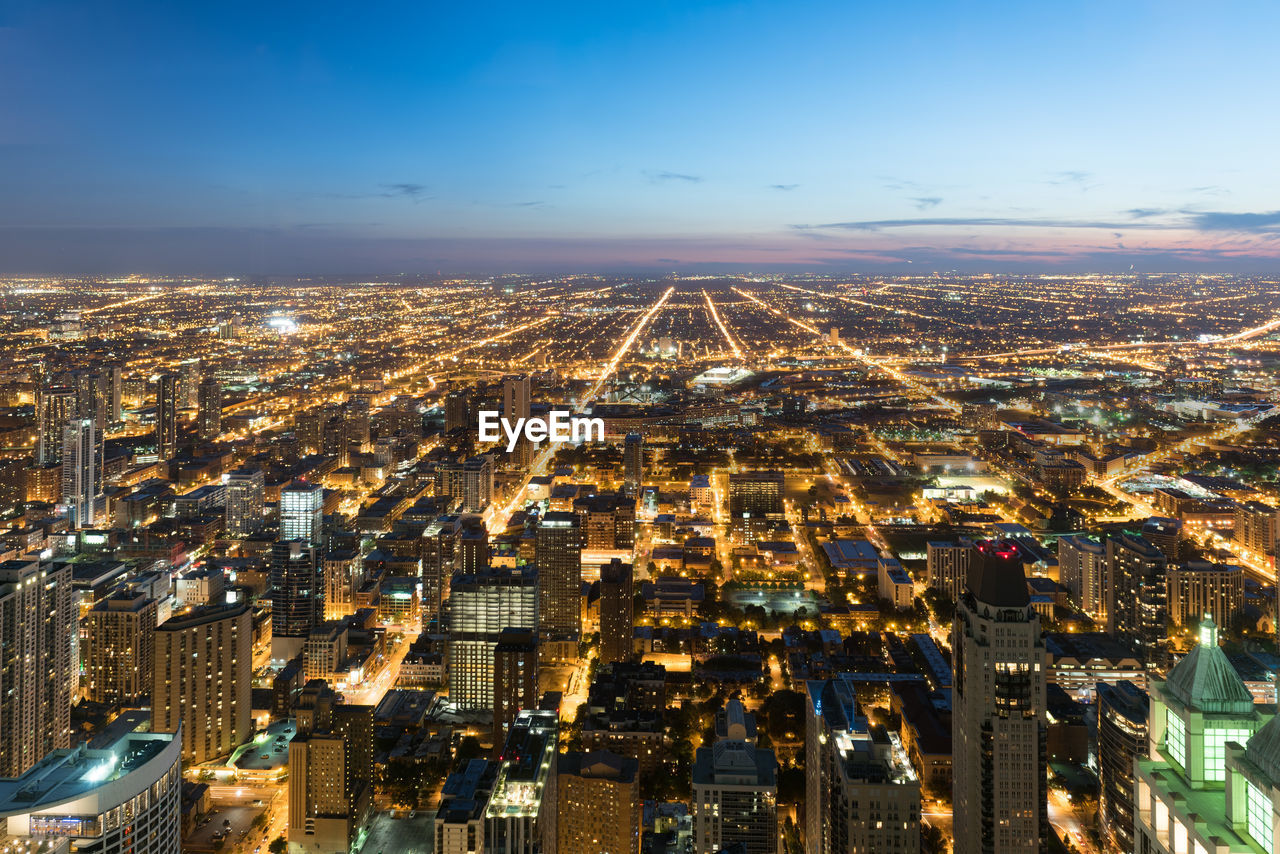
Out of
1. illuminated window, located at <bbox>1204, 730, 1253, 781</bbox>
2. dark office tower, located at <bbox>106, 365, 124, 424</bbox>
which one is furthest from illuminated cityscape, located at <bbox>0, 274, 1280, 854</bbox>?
dark office tower, located at <bbox>106, 365, 124, 424</bbox>

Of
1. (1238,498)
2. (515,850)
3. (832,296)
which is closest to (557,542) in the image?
(515,850)

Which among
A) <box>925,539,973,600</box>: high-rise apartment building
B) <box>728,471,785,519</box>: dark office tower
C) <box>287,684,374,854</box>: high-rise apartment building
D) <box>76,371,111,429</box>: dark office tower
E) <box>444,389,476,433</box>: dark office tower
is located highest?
<box>76,371,111,429</box>: dark office tower

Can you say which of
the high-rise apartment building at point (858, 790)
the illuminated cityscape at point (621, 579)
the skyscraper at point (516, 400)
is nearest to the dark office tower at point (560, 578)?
the illuminated cityscape at point (621, 579)

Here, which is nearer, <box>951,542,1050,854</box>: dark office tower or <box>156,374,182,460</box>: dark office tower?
<box>951,542,1050,854</box>: dark office tower

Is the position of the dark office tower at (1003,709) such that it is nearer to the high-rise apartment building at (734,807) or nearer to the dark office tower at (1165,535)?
the high-rise apartment building at (734,807)

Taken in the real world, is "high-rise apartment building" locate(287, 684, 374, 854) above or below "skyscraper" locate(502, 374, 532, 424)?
below

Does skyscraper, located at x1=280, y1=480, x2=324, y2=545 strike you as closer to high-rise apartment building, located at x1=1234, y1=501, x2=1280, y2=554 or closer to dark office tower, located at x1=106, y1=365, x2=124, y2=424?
dark office tower, located at x1=106, y1=365, x2=124, y2=424

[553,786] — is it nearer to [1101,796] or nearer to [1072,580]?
[1101,796]

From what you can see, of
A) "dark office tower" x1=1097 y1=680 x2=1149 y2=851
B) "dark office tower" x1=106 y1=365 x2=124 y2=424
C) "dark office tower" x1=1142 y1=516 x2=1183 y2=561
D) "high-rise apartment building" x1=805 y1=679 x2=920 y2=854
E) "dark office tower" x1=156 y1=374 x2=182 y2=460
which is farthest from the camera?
"dark office tower" x1=106 y1=365 x2=124 y2=424
